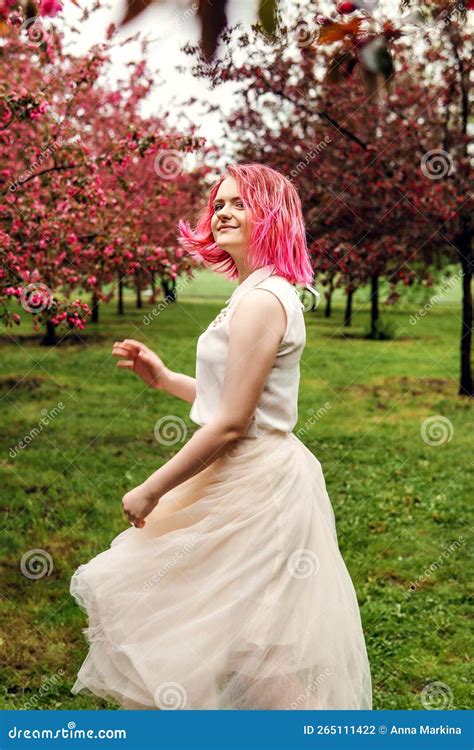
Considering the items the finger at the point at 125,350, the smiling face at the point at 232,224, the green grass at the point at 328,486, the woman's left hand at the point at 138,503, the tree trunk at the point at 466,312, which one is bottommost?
the green grass at the point at 328,486

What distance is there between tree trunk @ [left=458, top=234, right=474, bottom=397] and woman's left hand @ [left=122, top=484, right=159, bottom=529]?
889 centimetres

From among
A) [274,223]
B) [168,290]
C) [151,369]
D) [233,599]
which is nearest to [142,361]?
[151,369]

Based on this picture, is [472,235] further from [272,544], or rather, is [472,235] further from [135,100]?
[272,544]

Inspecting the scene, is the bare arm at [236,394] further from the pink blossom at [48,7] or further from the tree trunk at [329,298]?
the tree trunk at [329,298]

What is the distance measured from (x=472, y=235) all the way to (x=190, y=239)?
9107 mm

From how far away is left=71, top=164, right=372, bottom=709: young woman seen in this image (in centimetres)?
209

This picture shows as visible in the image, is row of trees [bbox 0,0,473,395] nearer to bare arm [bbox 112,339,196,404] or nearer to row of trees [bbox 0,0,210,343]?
row of trees [bbox 0,0,210,343]

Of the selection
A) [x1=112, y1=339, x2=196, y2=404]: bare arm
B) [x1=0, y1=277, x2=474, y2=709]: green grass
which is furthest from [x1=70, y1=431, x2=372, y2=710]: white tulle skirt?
[x1=0, y1=277, x2=474, y2=709]: green grass

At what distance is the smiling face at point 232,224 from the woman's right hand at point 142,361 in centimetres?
43

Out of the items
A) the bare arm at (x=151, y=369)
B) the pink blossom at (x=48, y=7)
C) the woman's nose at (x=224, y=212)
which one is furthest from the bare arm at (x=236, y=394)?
the pink blossom at (x=48, y=7)

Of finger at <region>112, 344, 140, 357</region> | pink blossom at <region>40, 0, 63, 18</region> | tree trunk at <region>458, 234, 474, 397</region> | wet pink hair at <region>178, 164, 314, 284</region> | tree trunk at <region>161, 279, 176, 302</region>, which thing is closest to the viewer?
pink blossom at <region>40, 0, 63, 18</region>

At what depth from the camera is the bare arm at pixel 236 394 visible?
207 cm

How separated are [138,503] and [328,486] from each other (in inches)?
218

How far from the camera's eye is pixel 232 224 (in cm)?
224
